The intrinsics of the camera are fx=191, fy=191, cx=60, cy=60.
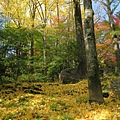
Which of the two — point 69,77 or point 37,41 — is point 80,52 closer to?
point 69,77

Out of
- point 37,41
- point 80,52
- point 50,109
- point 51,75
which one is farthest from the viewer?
point 37,41

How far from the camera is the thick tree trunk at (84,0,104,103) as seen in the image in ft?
17.1

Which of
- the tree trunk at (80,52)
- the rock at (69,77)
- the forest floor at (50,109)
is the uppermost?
the tree trunk at (80,52)

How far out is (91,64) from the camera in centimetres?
529

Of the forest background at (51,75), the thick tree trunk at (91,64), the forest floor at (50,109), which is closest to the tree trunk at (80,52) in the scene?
the forest background at (51,75)

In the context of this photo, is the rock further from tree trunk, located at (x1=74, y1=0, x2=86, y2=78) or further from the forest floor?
the forest floor

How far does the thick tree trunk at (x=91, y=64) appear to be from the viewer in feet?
17.1

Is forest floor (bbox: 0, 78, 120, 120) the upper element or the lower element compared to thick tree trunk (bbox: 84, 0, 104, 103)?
lower

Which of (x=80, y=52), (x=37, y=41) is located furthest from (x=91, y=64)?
(x=37, y=41)

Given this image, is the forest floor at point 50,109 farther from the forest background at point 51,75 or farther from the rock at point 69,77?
the rock at point 69,77

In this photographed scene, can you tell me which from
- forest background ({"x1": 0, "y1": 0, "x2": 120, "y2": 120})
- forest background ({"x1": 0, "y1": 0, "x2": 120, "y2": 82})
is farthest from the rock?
forest background ({"x1": 0, "y1": 0, "x2": 120, "y2": 82})

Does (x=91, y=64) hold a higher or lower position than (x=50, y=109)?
higher

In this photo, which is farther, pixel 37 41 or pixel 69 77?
pixel 37 41

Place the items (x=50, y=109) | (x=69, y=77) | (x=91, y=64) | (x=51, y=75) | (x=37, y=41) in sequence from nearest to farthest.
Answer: (x=50, y=109) < (x=91, y=64) < (x=69, y=77) < (x=51, y=75) < (x=37, y=41)
